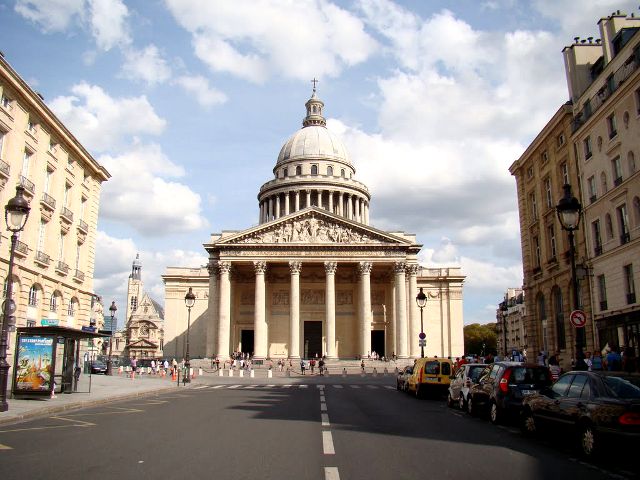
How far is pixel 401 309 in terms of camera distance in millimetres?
64000

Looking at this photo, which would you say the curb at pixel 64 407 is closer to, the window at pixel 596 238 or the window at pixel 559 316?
the window at pixel 596 238

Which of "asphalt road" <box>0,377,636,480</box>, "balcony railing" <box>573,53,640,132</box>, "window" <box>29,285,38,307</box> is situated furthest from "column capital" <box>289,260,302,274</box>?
"asphalt road" <box>0,377,636,480</box>

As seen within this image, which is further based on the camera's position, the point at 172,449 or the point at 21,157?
the point at 21,157

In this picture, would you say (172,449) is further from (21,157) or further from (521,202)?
(521,202)

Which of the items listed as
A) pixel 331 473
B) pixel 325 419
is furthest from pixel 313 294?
pixel 331 473

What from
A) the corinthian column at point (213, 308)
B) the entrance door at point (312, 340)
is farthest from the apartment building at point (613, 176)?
the entrance door at point (312, 340)

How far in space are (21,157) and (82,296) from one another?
11859mm

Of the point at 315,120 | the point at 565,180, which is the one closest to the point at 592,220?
the point at 565,180

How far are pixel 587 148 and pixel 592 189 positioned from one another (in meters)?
2.47

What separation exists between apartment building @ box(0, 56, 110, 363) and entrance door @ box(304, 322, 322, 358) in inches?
1414

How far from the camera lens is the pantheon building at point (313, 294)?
64.8m

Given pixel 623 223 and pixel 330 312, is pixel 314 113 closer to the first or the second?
pixel 330 312

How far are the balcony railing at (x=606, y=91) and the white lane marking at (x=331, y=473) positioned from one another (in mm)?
27123

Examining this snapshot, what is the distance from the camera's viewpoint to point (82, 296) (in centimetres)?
3912
